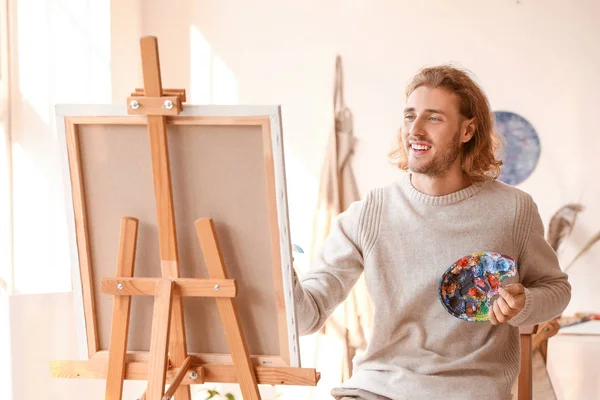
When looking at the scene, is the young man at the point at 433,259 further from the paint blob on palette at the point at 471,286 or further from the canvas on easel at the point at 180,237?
the canvas on easel at the point at 180,237

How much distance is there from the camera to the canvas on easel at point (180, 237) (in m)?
1.72

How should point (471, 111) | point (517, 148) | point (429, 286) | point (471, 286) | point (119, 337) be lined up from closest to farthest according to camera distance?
point (119, 337) < point (471, 286) < point (429, 286) < point (471, 111) < point (517, 148)

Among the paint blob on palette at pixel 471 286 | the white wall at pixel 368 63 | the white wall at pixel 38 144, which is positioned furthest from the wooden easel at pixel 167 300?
the white wall at pixel 368 63

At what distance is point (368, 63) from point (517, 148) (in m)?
0.78

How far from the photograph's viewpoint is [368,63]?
12.3ft

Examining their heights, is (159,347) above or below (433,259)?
below

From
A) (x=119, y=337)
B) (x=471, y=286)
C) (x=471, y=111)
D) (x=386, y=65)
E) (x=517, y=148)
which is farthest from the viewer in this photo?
(x=386, y=65)

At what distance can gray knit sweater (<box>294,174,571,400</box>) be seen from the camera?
1.99 meters

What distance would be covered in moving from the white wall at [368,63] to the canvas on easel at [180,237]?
144 centimetres

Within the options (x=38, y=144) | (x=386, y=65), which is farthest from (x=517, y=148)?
(x=38, y=144)

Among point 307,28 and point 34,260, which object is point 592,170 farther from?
point 34,260

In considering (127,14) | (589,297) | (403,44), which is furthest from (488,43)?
(127,14)

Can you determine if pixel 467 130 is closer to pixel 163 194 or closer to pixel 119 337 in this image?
pixel 163 194

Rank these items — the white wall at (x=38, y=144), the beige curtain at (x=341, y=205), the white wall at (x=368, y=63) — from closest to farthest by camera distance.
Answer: the white wall at (x=38, y=144), the white wall at (x=368, y=63), the beige curtain at (x=341, y=205)
